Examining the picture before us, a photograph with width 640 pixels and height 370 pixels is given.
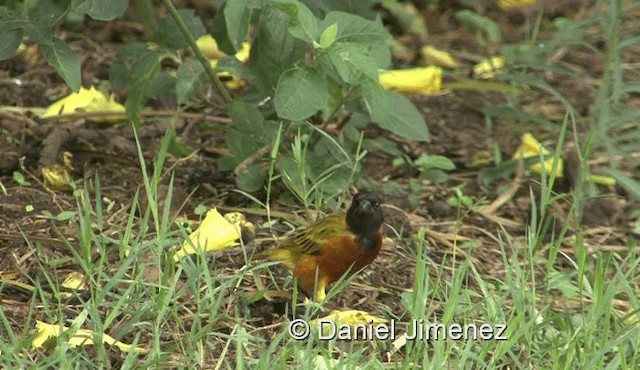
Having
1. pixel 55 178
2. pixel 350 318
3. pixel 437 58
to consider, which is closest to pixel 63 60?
pixel 55 178

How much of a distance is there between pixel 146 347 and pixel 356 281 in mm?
1007

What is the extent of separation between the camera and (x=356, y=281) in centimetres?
469

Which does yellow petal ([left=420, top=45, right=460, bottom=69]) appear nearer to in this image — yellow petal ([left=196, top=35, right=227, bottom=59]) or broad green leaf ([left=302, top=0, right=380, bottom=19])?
yellow petal ([left=196, top=35, right=227, bottom=59])

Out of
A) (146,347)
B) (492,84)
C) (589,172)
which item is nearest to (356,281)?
(146,347)

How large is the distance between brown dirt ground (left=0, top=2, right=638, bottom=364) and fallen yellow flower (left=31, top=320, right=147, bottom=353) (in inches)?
6.1

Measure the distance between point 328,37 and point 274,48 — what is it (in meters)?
0.31

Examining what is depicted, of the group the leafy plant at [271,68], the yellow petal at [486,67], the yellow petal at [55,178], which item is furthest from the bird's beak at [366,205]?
the yellow petal at [486,67]

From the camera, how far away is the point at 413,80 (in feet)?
21.6

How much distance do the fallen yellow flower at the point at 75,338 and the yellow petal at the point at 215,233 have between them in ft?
2.35

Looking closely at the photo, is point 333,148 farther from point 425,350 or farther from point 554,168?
point 425,350

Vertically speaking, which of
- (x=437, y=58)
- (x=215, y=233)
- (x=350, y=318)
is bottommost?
(x=437, y=58)

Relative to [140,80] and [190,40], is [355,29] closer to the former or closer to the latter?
[190,40]

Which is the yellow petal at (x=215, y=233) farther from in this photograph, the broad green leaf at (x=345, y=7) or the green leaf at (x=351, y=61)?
the broad green leaf at (x=345, y=7)

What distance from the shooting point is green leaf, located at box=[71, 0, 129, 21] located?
15.1 feet
